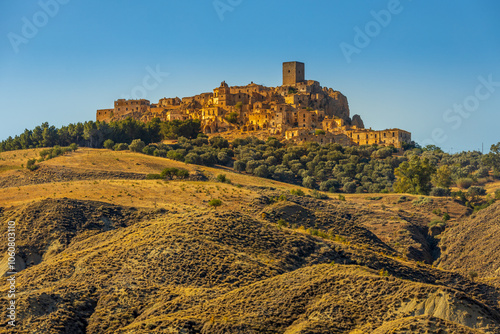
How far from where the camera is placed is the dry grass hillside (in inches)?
1095

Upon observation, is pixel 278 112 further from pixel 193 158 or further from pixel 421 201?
pixel 421 201

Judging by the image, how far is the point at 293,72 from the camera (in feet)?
443

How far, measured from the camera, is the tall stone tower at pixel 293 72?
134750 mm

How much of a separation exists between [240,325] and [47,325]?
8.47m

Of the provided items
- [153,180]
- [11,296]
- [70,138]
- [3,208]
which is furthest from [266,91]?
[11,296]

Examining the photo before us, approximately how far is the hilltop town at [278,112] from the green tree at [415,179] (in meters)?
26.7

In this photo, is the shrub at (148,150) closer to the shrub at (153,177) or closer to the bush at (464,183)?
the shrub at (153,177)

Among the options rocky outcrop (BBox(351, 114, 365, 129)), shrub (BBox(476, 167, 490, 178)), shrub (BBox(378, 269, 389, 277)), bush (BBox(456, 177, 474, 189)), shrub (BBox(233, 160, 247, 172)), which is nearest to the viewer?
shrub (BBox(378, 269, 389, 277))

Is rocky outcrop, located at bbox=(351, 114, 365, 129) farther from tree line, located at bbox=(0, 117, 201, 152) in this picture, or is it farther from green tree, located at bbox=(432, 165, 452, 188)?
tree line, located at bbox=(0, 117, 201, 152)

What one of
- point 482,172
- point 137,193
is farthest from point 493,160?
point 137,193

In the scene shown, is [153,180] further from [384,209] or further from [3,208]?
[384,209]

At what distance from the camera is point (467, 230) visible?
60.5 m

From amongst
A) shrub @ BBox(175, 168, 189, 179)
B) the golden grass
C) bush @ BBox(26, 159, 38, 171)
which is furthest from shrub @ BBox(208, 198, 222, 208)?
bush @ BBox(26, 159, 38, 171)

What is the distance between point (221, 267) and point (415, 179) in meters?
54.5
